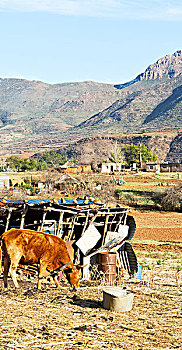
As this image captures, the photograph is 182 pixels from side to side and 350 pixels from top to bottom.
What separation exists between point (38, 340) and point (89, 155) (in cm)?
12131

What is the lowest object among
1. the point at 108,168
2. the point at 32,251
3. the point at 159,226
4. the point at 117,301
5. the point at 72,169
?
the point at 159,226

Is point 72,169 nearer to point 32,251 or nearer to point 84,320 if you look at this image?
point 32,251

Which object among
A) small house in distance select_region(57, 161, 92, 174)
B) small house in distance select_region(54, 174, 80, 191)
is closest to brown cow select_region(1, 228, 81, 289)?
small house in distance select_region(54, 174, 80, 191)

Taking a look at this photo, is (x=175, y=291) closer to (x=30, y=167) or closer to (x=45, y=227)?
(x=45, y=227)

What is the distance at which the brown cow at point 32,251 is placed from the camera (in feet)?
31.0

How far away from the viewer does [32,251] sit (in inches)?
374

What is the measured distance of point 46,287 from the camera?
998cm

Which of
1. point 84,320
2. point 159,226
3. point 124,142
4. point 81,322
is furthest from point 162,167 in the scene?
point 81,322

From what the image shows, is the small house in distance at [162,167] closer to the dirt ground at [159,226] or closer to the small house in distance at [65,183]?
the small house in distance at [65,183]

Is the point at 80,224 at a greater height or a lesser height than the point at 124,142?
lesser

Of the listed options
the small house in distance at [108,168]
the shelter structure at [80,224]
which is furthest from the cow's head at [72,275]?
the small house in distance at [108,168]

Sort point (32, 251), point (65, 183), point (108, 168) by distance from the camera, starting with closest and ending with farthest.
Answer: point (32, 251)
point (65, 183)
point (108, 168)

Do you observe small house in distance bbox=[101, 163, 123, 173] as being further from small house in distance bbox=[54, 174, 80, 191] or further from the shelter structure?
the shelter structure

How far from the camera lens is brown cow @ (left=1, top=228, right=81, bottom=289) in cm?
945
